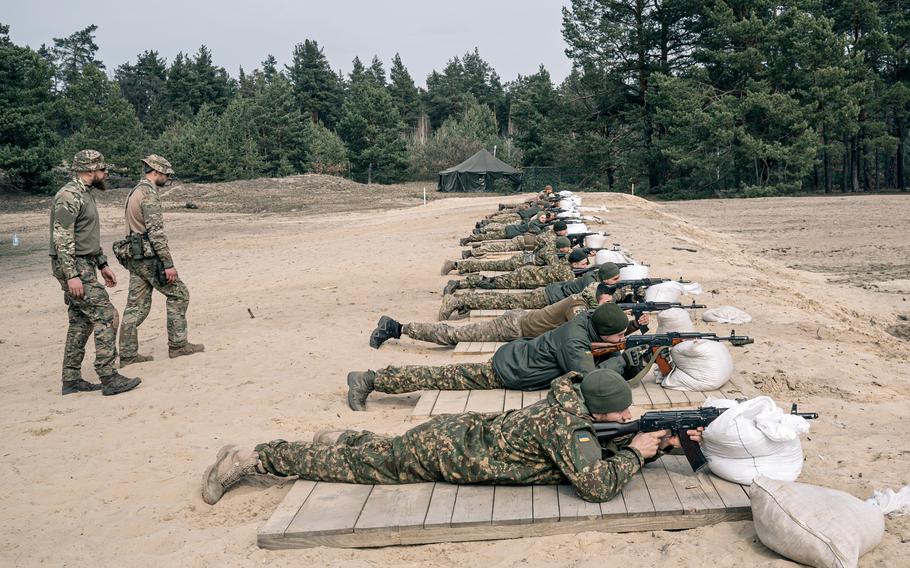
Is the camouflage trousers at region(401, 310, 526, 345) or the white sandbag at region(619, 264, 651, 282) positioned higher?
the white sandbag at region(619, 264, 651, 282)

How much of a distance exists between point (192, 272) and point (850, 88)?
109ft

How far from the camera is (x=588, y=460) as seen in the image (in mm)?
4172

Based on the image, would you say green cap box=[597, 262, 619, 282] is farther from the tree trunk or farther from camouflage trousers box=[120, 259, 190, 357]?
the tree trunk

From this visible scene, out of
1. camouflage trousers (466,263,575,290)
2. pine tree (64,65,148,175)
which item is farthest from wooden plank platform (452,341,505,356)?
pine tree (64,65,148,175)

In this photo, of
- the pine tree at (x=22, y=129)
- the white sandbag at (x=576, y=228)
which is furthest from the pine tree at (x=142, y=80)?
the white sandbag at (x=576, y=228)

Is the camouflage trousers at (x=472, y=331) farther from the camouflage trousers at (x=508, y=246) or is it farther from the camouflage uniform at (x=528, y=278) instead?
the camouflage trousers at (x=508, y=246)

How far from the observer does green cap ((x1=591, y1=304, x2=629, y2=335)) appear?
5758 mm

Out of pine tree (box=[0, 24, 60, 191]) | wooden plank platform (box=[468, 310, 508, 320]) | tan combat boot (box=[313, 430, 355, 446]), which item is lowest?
tan combat boot (box=[313, 430, 355, 446])

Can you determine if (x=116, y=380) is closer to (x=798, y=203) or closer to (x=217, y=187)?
(x=798, y=203)

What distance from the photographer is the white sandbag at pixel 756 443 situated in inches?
167

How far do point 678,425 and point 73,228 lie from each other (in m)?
5.54

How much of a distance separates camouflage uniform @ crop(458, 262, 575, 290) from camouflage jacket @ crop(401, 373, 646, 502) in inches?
244

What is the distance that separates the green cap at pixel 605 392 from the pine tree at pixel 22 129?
41697mm

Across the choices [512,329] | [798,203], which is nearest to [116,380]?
[512,329]
